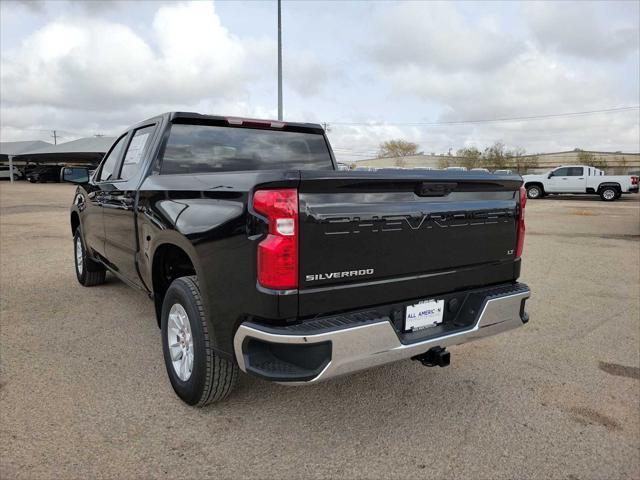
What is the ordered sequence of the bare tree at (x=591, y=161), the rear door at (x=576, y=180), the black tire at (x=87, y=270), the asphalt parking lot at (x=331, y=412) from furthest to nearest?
the bare tree at (x=591, y=161) → the rear door at (x=576, y=180) → the black tire at (x=87, y=270) → the asphalt parking lot at (x=331, y=412)

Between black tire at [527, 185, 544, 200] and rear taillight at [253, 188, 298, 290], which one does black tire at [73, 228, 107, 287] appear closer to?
rear taillight at [253, 188, 298, 290]

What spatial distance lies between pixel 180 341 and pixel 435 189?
1.90 metres

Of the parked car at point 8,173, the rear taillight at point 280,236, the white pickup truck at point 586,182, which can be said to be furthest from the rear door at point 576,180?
the parked car at point 8,173

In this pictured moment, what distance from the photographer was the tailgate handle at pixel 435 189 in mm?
2645

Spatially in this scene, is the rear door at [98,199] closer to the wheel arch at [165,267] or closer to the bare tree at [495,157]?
the wheel arch at [165,267]

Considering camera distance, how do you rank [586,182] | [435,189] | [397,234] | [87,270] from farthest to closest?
1. [586,182]
2. [87,270]
3. [435,189]
4. [397,234]

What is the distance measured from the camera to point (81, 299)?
5.41 meters

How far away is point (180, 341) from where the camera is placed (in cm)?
314

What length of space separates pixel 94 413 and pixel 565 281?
238 inches

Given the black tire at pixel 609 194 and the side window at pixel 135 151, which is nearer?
the side window at pixel 135 151

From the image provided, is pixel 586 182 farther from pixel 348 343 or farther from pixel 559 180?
pixel 348 343

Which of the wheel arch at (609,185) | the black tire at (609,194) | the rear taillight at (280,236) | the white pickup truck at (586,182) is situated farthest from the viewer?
the black tire at (609,194)

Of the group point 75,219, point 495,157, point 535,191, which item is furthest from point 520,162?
point 75,219

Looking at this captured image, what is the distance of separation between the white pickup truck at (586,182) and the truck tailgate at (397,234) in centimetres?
2548
